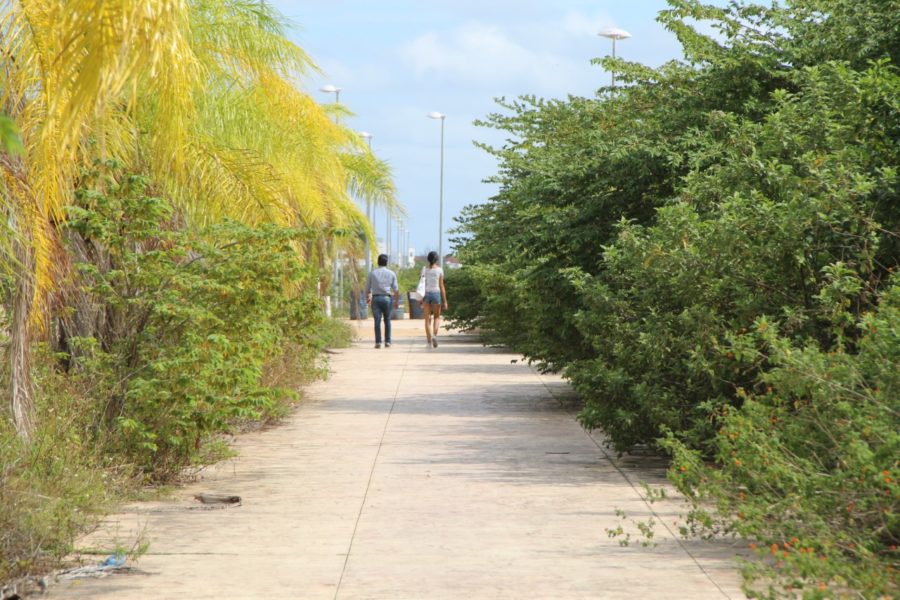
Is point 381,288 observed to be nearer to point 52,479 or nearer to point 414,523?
point 414,523

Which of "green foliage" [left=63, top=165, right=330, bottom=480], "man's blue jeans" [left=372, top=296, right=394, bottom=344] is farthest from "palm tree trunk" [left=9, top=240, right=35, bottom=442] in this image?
"man's blue jeans" [left=372, top=296, right=394, bottom=344]

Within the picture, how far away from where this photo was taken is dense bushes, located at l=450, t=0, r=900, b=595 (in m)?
6.27

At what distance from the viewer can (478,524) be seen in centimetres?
829

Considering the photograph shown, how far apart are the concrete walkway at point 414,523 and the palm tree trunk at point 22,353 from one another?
0.84m

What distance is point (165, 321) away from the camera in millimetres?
9758

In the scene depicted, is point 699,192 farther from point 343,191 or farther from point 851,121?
point 343,191

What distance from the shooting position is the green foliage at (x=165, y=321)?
9.44 metres

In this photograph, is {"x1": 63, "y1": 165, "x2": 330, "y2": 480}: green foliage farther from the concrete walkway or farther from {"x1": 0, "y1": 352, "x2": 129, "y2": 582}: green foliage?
the concrete walkway

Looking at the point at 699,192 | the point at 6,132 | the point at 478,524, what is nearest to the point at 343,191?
the point at 699,192

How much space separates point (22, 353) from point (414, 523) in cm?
255

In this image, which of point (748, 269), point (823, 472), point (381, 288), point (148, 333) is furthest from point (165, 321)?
point (381, 288)

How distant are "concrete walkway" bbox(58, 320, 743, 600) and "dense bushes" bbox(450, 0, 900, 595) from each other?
0.50m

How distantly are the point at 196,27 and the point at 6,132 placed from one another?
41.9 feet

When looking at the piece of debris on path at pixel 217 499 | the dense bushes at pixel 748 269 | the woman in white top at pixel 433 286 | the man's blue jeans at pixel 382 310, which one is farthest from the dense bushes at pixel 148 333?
the woman in white top at pixel 433 286
